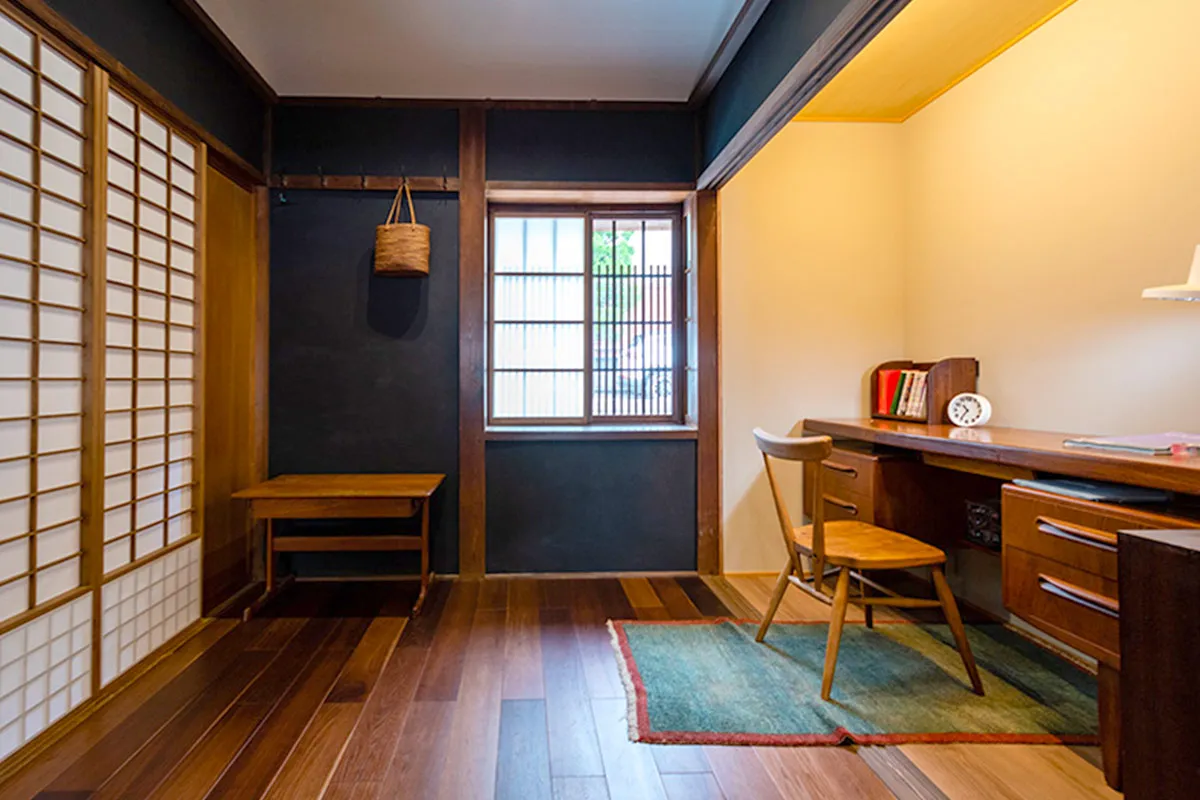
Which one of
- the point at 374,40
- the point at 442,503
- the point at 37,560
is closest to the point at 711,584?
the point at 442,503

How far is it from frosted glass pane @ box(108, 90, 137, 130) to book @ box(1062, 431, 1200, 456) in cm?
330

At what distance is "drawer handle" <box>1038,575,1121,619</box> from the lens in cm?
156

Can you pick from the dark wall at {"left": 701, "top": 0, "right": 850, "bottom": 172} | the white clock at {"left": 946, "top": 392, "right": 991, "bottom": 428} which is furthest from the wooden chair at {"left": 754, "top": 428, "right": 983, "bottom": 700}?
the dark wall at {"left": 701, "top": 0, "right": 850, "bottom": 172}

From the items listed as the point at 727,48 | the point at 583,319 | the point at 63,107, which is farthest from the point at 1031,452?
the point at 63,107

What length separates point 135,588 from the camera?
231 centimetres

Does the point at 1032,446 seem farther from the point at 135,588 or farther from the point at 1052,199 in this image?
the point at 135,588

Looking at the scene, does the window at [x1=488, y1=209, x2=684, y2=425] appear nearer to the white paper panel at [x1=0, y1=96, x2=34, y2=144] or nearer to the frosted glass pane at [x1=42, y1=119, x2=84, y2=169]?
the frosted glass pane at [x1=42, y1=119, x2=84, y2=169]

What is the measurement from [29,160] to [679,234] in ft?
9.39

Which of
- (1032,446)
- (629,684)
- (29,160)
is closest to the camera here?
(29,160)

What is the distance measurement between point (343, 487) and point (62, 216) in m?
1.49

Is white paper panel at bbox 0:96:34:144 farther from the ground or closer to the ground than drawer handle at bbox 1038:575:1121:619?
farther from the ground

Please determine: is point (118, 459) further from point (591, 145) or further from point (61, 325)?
Result: point (591, 145)

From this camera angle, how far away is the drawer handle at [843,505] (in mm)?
2933

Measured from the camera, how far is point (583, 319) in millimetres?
3637
